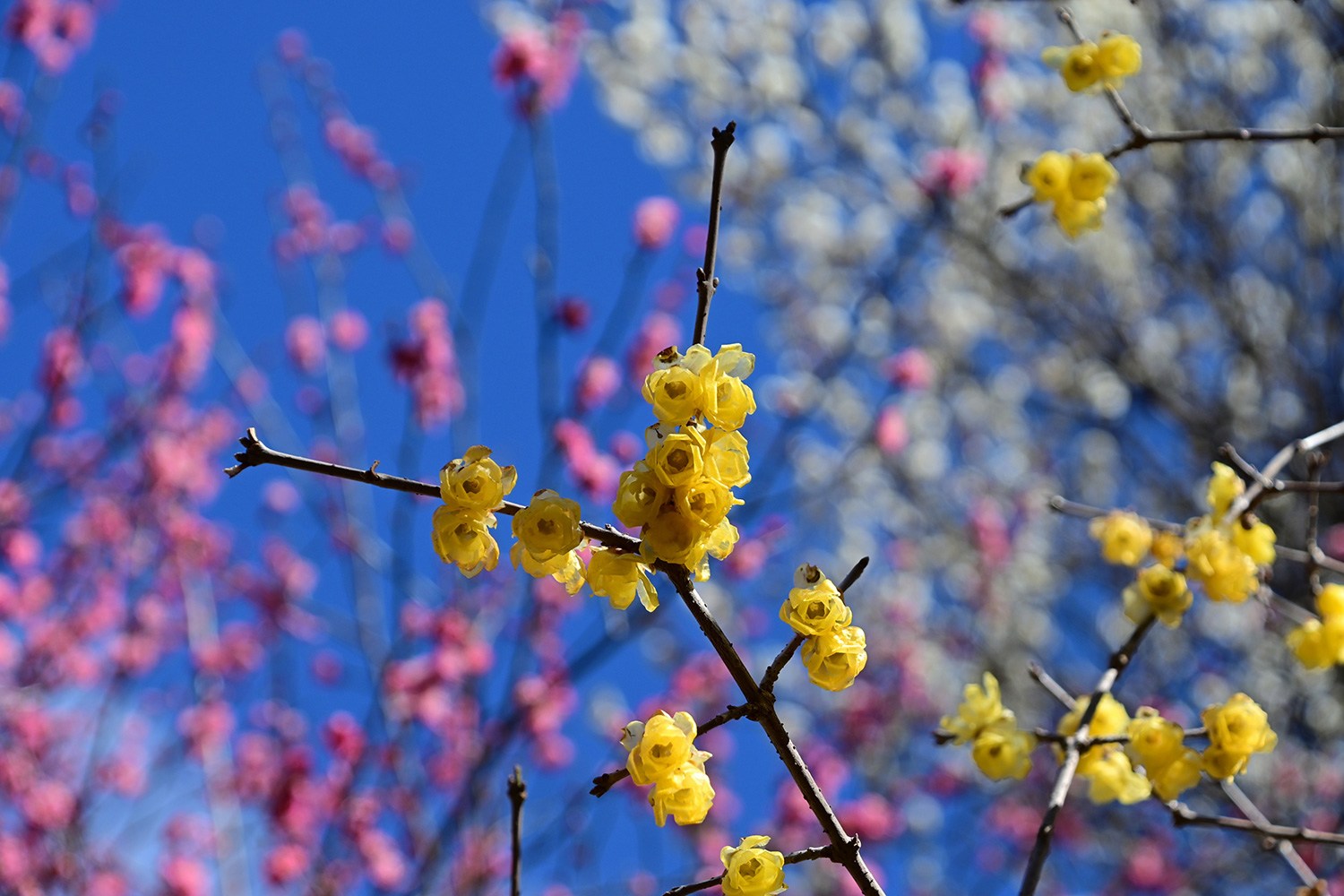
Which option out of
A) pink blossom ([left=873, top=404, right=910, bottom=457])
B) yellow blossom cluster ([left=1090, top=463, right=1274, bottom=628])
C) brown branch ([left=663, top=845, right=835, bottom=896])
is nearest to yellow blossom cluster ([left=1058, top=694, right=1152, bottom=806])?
yellow blossom cluster ([left=1090, top=463, right=1274, bottom=628])

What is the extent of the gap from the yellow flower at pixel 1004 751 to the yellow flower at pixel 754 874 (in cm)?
70

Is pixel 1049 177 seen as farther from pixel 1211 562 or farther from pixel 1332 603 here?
pixel 1332 603

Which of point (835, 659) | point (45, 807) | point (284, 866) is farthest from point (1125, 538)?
point (45, 807)

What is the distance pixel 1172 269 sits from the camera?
25.9 feet

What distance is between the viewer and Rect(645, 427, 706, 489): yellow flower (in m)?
1.22

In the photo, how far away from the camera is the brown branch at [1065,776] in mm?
1605

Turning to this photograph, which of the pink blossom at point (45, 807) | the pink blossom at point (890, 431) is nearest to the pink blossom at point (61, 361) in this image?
the pink blossom at point (45, 807)

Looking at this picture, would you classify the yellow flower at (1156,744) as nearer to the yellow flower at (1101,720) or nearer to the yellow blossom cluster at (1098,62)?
the yellow flower at (1101,720)

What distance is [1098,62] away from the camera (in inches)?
96.9

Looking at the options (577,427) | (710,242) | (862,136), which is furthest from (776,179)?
(710,242)

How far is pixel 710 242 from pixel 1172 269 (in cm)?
738

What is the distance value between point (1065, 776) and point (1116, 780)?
275mm

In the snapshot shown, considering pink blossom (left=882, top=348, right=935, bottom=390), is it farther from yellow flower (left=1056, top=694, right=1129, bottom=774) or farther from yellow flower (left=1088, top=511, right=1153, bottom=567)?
yellow flower (left=1056, top=694, right=1129, bottom=774)

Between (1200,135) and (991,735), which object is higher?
(1200,135)
